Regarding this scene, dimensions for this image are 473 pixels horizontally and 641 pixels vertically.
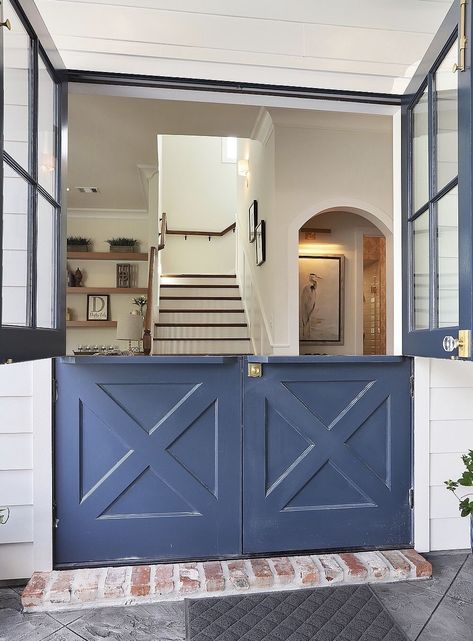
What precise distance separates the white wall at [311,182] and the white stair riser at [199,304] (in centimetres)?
225

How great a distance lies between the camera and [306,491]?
234 cm

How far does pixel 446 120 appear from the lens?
5.86ft

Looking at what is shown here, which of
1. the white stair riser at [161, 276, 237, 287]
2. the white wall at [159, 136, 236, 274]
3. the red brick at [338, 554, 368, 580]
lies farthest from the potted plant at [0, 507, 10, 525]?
the white wall at [159, 136, 236, 274]

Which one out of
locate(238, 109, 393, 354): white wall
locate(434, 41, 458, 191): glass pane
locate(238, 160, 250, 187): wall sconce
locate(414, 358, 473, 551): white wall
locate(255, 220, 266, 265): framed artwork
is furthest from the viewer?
locate(238, 160, 250, 187): wall sconce

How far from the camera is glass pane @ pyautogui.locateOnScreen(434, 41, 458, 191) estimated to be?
1701 mm

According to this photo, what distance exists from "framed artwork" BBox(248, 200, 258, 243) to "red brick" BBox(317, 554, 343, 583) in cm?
371

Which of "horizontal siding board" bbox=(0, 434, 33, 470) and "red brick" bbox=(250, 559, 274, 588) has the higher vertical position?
"horizontal siding board" bbox=(0, 434, 33, 470)

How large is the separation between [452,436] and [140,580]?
5.35 feet

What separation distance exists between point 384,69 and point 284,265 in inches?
82.6

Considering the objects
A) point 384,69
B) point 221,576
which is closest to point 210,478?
point 221,576

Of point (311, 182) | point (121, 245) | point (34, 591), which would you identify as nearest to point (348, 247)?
point (311, 182)

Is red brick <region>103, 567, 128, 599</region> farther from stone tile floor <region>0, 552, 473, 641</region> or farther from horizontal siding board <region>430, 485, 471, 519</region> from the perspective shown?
horizontal siding board <region>430, 485, 471, 519</region>

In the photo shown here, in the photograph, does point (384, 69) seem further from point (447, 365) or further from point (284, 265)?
point (284, 265)

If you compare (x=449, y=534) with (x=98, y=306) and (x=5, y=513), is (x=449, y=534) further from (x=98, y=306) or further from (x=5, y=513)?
(x=98, y=306)
